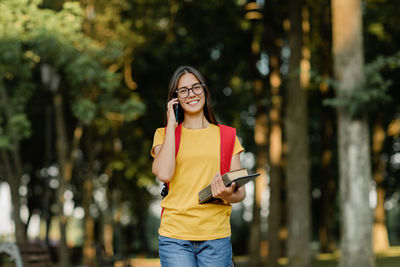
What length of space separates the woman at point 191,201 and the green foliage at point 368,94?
7543mm

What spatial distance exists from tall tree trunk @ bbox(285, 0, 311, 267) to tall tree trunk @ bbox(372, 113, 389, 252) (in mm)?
8524

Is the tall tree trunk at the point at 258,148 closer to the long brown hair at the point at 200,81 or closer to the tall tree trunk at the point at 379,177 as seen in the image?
the tall tree trunk at the point at 379,177

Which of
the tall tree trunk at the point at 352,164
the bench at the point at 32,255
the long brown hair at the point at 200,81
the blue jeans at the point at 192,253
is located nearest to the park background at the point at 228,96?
the tall tree trunk at the point at 352,164

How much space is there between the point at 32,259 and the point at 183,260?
5886 millimetres

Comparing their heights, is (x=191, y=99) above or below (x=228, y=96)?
below

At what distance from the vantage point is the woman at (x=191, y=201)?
3.22 m

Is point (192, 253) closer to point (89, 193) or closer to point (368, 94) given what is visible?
point (368, 94)

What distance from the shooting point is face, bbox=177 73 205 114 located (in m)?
3.45

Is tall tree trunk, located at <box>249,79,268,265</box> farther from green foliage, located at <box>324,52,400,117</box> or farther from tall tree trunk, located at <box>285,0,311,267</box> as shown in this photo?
green foliage, located at <box>324,52,400,117</box>

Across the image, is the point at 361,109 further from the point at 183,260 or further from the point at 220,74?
the point at 220,74

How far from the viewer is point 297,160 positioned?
14.6 m

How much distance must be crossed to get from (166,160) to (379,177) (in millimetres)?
23507

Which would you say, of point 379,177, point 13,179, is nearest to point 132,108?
point 13,179

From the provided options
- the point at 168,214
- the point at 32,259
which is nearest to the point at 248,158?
the point at 32,259
